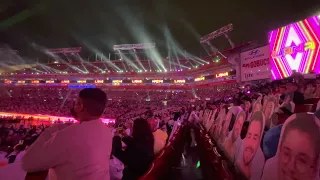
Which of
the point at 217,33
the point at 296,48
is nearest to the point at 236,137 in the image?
the point at 296,48

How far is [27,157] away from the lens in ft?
4.89

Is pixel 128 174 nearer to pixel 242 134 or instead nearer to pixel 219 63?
pixel 242 134

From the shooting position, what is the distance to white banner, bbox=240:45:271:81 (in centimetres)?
1925

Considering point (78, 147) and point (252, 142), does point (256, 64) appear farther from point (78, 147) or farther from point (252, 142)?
point (78, 147)

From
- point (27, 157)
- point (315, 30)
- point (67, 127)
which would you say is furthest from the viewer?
point (315, 30)

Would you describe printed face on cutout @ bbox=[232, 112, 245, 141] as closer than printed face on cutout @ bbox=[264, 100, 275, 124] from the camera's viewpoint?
No

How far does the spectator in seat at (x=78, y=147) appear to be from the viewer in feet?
4.93

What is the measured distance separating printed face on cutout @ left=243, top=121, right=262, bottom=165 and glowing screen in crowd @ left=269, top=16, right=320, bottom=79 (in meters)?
14.0

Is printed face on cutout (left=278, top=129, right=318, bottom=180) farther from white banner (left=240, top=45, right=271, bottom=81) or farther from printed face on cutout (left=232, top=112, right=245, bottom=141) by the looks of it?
white banner (left=240, top=45, right=271, bottom=81)

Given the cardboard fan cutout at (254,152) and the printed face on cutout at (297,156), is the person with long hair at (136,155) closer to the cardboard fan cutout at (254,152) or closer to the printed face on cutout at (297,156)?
the cardboard fan cutout at (254,152)

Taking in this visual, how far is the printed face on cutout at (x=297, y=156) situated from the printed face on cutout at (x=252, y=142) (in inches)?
27.4

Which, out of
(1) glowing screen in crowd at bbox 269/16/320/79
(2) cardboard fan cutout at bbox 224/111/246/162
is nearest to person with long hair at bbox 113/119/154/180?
(2) cardboard fan cutout at bbox 224/111/246/162

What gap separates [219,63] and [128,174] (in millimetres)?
36054

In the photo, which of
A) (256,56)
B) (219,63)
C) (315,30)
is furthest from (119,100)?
(315,30)
